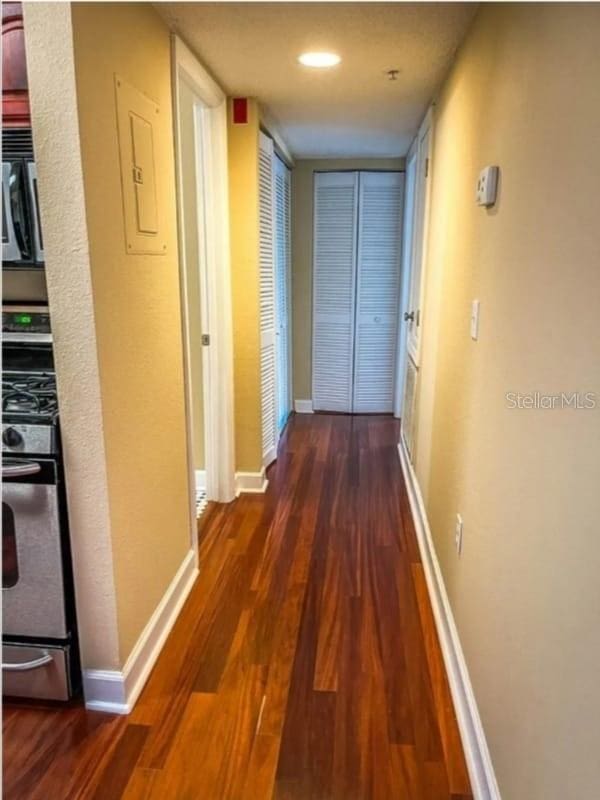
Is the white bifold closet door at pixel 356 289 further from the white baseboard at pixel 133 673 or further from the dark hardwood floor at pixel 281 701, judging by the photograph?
the white baseboard at pixel 133 673

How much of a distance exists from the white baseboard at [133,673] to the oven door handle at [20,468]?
2.16 ft

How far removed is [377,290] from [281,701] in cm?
365

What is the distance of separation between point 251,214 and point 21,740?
250 cm

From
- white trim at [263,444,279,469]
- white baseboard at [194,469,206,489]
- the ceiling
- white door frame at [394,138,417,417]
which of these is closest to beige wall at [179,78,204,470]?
the ceiling

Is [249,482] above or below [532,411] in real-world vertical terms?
below

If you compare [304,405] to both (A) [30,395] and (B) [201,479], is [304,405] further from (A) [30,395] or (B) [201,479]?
(A) [30,395]

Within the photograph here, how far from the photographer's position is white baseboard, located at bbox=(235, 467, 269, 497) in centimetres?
337

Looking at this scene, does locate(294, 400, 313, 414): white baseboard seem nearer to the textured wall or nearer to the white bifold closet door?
the white bifold closet door

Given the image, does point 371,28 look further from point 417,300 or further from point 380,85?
point 417,300

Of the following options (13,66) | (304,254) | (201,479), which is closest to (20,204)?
(13,66)

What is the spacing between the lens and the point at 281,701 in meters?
1.78

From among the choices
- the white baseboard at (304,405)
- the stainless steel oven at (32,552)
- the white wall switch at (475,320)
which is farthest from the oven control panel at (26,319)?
the white baseboard at (304,405)

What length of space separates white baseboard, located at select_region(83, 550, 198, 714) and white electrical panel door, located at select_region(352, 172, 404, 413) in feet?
10.4

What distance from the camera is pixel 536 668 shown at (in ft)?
3.67
